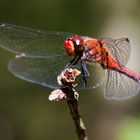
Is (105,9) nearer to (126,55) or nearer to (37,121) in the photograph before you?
(37,121)

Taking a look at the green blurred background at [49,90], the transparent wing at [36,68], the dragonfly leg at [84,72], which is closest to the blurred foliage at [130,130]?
the dragonfly leg at [84,72]

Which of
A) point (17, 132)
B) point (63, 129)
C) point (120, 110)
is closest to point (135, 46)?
point (120, 110)

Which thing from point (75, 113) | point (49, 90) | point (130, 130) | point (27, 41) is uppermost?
point (27, 41)

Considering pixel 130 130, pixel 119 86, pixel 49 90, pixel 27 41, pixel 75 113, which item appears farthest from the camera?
pixel 49 90

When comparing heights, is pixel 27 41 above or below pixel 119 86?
above

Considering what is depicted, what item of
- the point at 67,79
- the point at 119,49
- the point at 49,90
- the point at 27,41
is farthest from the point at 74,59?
the point at 49,90

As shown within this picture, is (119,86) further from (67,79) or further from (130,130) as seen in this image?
(67,79)

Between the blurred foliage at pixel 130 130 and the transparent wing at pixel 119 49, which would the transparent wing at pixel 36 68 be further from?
the blurred foliage at pixel 130 130

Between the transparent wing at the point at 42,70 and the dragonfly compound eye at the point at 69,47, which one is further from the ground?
the dragonfly compound eye at the point at 69,47
